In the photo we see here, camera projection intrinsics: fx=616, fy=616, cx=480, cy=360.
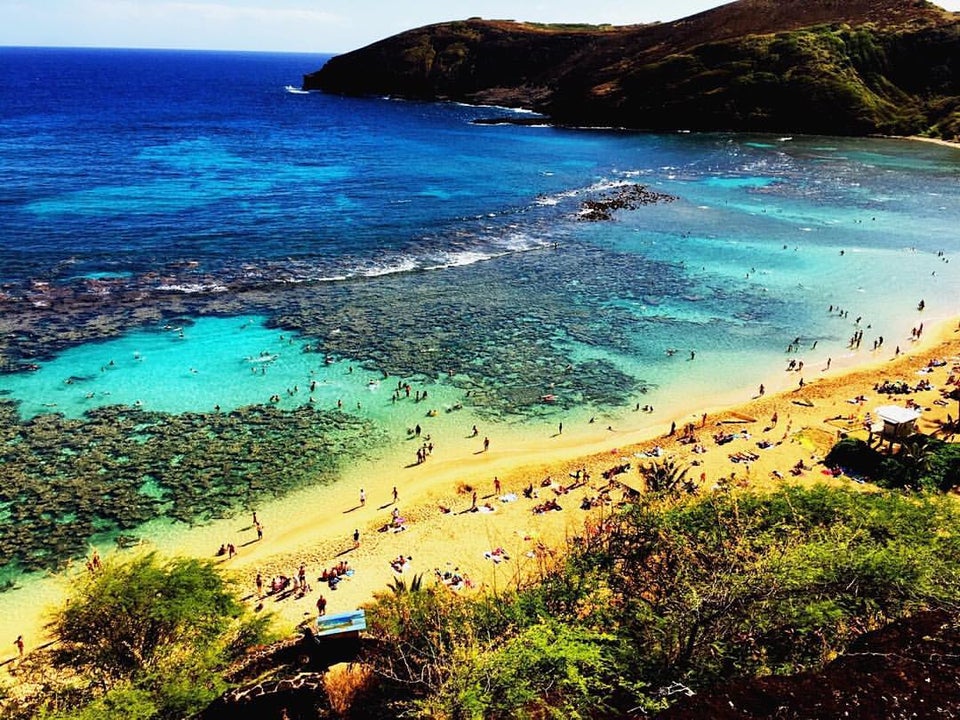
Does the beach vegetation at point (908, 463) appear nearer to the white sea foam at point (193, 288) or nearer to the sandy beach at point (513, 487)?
the sandy beach at point (513, 487)

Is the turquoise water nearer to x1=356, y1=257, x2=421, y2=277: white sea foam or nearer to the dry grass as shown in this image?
x1=356, y1=257, x2=421, y2=277: white sea foam

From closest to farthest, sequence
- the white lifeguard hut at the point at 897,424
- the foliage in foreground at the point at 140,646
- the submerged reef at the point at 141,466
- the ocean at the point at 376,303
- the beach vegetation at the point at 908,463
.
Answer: the foliage in foreground at the point at 140,646 → the submerged reef at the point at 141,466 → the beach vegetation at the point at 908,463 → the white lifeguard hut at the point at 897,424 → the ocean at the point at 376,303

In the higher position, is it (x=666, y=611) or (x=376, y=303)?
(x=376, y=303)

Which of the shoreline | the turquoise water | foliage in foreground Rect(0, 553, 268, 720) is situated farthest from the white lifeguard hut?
the shoreline

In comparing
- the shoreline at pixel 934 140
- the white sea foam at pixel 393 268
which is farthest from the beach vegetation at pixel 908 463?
the shoreline at pixel 934 140

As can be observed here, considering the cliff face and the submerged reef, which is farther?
the cliff face

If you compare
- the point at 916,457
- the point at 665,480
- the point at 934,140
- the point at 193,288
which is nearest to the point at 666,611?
the point at 665,480

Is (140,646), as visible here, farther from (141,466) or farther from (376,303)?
(376,303)
